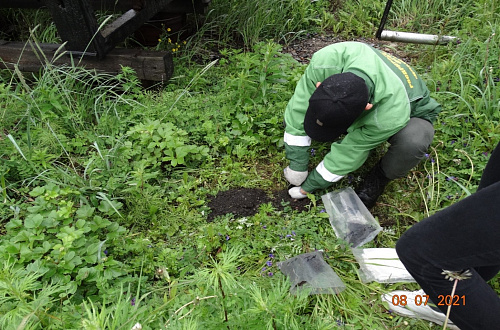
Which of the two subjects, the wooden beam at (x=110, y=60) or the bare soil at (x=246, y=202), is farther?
the wooden beam at (x=110, y=60)

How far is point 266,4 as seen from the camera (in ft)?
12.7

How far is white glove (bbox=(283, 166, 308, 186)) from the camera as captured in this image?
2.41m

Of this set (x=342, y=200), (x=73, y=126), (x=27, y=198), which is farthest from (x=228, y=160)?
(x=27, y=198)

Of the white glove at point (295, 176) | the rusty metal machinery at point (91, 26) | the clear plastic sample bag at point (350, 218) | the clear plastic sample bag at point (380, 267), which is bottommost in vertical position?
the clear plastic sample bag at point (380, 267)

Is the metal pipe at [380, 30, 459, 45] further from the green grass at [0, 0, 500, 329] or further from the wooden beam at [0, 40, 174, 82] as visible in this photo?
the wooden beam at [0, 40, 174, 82]

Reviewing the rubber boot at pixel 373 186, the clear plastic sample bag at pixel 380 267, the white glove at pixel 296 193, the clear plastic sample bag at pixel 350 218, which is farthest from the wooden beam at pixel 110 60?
the clear plastic sample bag at pixel 380 267

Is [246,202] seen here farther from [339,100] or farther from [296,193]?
[339,100]

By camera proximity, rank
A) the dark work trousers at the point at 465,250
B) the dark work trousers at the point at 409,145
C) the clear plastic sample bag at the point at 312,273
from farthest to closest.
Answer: the dark work trousers at the point at 409,145 → the clear plastic sample bag at the point at 312,273 → the dark work trousers at the point at 465,250

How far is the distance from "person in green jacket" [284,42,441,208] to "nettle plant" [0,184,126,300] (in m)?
1.24

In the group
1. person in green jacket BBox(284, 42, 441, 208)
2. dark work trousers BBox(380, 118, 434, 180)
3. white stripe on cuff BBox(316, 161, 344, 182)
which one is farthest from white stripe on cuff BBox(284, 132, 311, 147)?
dark work trousers BBox(380, 118, 434, 180)

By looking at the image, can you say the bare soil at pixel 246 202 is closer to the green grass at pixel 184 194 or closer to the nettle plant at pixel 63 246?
the green grass at pixel 184 194

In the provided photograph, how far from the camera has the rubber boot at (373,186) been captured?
2.40 metres

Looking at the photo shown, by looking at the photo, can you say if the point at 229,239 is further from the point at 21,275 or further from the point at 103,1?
the point at 103,1

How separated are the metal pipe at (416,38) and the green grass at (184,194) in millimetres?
108
